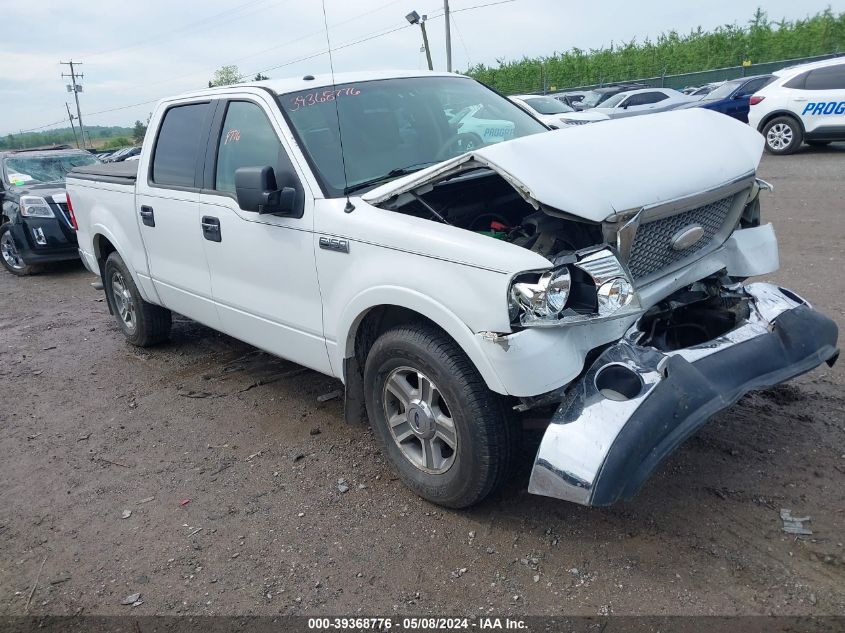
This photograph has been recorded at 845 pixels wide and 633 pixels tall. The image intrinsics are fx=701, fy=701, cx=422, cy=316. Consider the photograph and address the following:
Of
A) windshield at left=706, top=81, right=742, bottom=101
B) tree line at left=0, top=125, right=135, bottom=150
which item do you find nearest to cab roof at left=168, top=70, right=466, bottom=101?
windshield at left=706, top=81, right=742, bottom=101

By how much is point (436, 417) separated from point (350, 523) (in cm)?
67

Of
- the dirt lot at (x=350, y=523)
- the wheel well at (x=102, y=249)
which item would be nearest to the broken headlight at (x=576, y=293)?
the dirt lot at (x=350, y=523)

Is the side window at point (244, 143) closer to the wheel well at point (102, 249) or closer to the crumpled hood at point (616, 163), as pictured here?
the crumpled hood at point (616, 163)

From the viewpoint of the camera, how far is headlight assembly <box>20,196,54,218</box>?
9.43 m

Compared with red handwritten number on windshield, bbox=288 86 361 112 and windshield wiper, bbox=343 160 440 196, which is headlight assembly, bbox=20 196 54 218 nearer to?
red handwritten number on windshield, bbox=288 86 361 112

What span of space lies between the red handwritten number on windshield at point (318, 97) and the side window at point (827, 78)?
11.9m

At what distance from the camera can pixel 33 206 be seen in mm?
9438

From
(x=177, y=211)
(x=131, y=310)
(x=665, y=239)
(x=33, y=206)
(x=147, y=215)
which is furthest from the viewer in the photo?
(x=33, y=206)

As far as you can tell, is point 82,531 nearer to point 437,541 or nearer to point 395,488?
point 395,488

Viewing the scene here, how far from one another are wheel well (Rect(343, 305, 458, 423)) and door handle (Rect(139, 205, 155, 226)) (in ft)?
7.40

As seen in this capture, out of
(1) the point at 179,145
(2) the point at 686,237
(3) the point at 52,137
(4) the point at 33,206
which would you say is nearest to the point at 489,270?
(2) the point at 686,237

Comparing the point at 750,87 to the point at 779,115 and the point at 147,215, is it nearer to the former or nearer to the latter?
the point at 779,115

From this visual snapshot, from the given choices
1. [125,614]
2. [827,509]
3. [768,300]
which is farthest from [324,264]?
[827,509]

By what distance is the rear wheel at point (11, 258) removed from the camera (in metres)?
10.1
